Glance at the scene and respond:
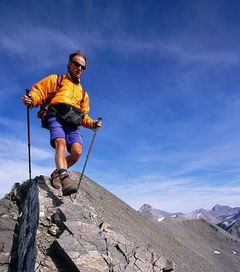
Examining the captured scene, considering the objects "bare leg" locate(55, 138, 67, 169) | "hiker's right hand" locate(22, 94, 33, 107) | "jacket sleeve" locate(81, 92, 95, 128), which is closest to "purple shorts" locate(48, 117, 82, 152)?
"bare leg" locate(55, 138, 67, 169)

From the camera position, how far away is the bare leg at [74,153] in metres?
5.19

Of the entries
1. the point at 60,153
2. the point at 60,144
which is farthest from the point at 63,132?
the point at 60,153

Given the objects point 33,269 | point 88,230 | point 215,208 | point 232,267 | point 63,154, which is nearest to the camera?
point 33,269

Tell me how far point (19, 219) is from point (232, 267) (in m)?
20.4

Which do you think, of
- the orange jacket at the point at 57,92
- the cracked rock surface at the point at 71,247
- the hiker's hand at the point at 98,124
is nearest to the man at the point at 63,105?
the orange jacket at the point at 57,92

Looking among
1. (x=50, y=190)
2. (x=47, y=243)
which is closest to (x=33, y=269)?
(x=47, y=243)

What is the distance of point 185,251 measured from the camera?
15992 mm

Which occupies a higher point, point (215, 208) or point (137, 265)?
point (215, 208)

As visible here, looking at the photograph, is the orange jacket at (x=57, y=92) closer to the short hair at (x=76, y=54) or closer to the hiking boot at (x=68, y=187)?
the short hair at (x=76, y=54)

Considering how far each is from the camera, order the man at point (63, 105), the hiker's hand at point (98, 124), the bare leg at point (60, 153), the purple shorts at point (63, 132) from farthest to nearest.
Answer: the hiker's hand at point (98, 124) → the purple shorts at point (63, 132) → the man at point (63, 105) → the bare leg at point (60, 153)

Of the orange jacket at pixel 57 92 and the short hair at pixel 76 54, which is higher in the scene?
the short hair at pixel 76 54

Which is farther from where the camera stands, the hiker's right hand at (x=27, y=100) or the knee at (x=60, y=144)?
the knee at (x=60, y=144)

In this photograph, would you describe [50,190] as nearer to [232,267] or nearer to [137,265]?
[137,265]

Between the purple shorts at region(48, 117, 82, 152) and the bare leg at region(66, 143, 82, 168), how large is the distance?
9 centimetres
